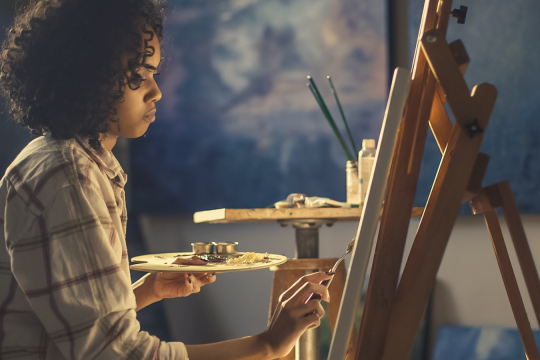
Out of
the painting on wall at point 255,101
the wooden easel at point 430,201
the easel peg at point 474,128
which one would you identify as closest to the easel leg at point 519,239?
the wooden easel at point 430,201

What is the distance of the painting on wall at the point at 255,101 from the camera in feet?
7.17

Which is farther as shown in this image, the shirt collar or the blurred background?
the blurred background

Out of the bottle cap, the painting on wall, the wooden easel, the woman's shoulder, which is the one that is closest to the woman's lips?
the woman's shoulder

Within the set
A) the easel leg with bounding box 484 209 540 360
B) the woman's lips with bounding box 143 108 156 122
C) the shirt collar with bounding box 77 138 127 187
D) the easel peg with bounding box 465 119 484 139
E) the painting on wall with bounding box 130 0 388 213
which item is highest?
the painting on wall with bounding box 130 0 388 213

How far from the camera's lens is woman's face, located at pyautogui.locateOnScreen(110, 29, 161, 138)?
83 cm

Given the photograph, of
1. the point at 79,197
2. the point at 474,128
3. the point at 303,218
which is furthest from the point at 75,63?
the point at 303,218

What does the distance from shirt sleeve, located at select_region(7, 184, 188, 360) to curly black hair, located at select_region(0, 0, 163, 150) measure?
190 millimetres

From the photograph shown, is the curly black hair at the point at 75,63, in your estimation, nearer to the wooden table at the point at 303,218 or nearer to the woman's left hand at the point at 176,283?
the woman's left hand at the point at 176,283

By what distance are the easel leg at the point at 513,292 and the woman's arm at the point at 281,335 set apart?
16.4 inches

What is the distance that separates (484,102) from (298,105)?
1694 mm

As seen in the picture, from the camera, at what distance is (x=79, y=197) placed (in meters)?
0.63

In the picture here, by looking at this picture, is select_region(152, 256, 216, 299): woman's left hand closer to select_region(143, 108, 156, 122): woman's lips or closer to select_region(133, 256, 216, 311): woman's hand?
select_region(133, 256, 216, 311): woman's hand

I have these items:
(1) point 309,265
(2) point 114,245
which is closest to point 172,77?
(1) point 309,265

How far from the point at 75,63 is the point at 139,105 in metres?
0.13
